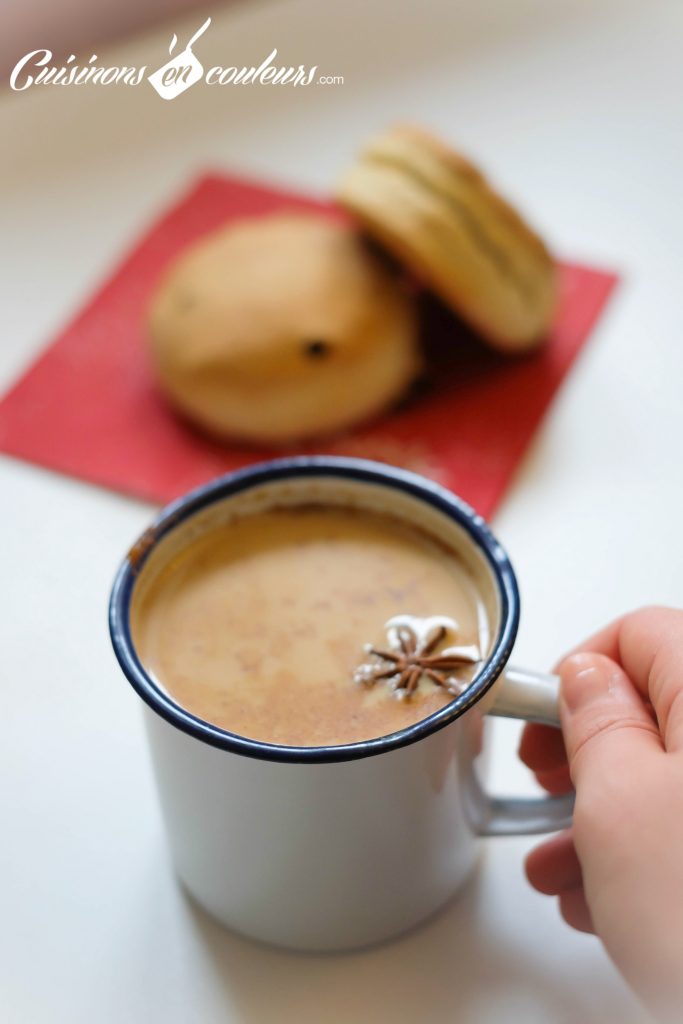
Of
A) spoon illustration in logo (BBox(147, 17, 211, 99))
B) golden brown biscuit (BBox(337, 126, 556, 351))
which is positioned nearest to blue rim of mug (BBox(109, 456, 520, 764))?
golden brown biscuit (BBox(337, 126, 556, 351))

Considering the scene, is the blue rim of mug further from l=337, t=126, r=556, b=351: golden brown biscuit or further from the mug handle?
l=337, t=126, r=556, b=351: golden brown biscuit

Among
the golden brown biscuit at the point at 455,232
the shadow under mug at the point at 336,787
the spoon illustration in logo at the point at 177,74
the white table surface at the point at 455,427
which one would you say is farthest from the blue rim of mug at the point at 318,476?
the spoon illustration in logo at the point at 177,74

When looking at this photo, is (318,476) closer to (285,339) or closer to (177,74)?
(285,339)

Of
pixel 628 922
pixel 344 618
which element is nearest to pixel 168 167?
pixel 344 618

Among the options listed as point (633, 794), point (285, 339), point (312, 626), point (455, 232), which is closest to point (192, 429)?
point (285, 339)

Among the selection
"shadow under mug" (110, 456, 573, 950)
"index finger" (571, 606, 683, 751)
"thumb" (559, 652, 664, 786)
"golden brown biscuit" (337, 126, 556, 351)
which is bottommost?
"shadow under mug" (110, 456, 573, 950)
